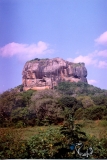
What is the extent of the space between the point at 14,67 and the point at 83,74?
1.19m

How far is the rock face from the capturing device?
449cm

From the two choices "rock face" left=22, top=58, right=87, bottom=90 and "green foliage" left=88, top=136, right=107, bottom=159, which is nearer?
"green foliage" left=88, top=136, right=107, bottom=159

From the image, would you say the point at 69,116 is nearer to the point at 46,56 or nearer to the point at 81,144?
the point at 81,144

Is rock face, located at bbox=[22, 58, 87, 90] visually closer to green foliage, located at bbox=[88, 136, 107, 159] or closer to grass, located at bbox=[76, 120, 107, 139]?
grass, located at bbox=[76, 120, 107, 139]

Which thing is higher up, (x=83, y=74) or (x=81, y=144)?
(x=83, y=74)

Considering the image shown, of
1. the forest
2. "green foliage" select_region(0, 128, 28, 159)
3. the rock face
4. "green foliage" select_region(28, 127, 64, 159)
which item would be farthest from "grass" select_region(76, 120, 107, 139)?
"green foliage" select_region(0, 128, 28, 159)

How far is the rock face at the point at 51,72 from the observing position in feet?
14.7

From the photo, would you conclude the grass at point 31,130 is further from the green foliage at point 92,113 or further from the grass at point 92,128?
the green foliage at point 92,113

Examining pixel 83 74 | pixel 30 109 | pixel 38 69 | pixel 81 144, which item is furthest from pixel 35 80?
pixel 81 144

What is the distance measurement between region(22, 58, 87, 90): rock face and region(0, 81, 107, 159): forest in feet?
0.32

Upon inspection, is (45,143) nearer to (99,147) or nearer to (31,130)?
(31,130)

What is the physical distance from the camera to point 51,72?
14.8ft

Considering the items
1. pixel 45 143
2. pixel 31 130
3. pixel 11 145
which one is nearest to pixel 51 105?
pixel 31 130

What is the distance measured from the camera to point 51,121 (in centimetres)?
447
